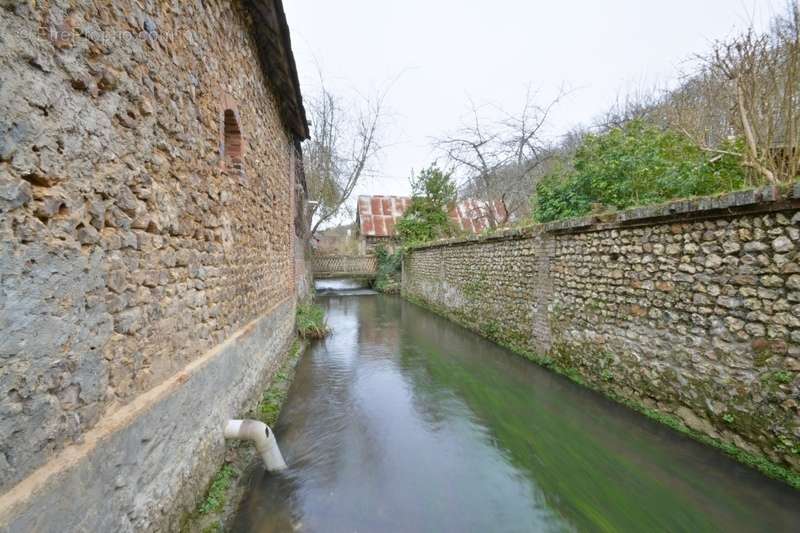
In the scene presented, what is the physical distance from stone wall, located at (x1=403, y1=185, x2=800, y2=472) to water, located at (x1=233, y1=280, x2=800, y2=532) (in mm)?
371

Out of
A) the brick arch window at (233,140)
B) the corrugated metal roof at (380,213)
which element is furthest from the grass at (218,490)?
the corrugated metal roof at (380,213)

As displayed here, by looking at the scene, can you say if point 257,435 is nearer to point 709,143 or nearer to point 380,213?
point 709,143

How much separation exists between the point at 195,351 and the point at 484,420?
133 inches

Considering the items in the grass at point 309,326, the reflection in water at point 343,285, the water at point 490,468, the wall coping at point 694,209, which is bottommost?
the water at point 490,468

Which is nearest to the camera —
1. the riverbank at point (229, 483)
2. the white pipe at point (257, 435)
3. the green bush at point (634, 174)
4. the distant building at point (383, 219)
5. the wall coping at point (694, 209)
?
the riverbank at point (229, 483)

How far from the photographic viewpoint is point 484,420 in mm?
4449

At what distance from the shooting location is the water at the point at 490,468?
2.73 meters

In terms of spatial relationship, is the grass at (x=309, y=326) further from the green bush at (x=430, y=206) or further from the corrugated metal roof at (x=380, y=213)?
the corrugated metal roof at (x=380, y=213)

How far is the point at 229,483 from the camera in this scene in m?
2.93

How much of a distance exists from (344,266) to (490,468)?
1731 centimetres

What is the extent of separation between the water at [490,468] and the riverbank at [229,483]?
4.2 inches

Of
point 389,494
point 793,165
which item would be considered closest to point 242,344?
point 389,494

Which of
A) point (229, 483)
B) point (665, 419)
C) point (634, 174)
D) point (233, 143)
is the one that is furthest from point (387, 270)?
point (229, 483)

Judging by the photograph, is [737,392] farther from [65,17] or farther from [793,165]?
[65,17]
